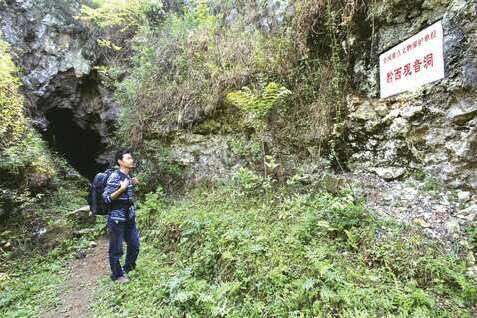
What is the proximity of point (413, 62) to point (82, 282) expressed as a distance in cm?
639

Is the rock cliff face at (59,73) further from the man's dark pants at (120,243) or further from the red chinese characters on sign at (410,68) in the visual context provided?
the red chinese characters on sign at (410,68)

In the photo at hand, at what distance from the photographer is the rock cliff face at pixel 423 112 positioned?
132 inches

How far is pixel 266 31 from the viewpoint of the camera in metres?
6.98

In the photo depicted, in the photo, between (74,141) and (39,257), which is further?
(74,141)

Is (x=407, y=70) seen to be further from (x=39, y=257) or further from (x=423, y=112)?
(x=39, y=257)

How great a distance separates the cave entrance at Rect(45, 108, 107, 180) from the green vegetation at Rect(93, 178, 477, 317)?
8.71 m

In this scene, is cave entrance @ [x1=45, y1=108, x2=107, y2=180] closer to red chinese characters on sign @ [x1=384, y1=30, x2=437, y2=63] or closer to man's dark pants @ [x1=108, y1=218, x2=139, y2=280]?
man's dark pants @ [x1=108, y1=218, x2=139, y2=280]

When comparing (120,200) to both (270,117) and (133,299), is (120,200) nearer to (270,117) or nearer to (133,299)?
(133,299)

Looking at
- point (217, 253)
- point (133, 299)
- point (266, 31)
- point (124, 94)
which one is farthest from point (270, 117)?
point (124, 94)

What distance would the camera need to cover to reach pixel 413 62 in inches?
150

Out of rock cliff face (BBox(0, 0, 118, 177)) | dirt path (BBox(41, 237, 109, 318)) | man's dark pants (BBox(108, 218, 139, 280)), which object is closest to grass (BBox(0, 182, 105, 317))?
dirt path (BBox(41, 237, 109, 318))

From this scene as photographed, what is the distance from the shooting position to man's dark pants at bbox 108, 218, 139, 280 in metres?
4.32

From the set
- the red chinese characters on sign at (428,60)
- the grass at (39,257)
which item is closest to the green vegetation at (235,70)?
the red chinese characters on sign at (428,60)

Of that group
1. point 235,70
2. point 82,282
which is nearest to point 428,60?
point 235,70
